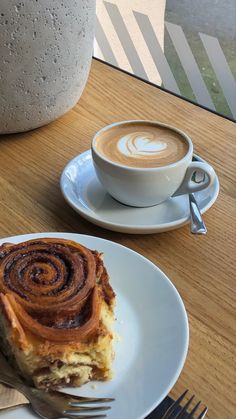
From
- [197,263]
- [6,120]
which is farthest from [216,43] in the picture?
[197,263]

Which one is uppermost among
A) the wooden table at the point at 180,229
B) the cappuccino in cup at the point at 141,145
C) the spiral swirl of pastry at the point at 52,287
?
the cappuccino in cup at the point at 141,145

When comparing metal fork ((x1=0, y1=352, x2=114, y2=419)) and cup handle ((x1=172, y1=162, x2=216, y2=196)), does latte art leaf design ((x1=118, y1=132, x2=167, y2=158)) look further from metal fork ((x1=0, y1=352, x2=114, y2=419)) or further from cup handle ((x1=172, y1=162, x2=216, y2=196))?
metal fork ((x1=0, y1=352, x2=114, y2=419))

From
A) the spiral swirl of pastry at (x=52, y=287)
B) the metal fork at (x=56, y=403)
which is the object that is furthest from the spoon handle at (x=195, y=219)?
the metal fork at (x=56, y=403)

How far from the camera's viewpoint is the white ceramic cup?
76 centimetres

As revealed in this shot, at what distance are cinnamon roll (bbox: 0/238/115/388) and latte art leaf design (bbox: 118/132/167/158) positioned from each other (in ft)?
0.79

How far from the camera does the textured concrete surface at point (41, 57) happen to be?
808 millimetres

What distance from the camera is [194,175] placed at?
832 mm

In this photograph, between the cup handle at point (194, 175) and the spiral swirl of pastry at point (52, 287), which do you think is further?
the cup handle at point (194, 175)

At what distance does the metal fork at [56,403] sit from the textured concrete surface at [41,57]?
472mm

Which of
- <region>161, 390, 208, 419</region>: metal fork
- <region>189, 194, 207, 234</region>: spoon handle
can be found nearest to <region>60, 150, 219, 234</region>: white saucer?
<region>189, 194, 207, 234</region>: spoon handle

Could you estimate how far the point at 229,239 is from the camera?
77 centimetres

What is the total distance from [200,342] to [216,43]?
1.34m

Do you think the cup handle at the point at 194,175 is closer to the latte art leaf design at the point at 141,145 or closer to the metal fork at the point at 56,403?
the latte art leaf design at the point at 141,145

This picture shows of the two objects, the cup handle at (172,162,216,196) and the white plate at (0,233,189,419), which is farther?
the cup handle at (172,162,216,196)
